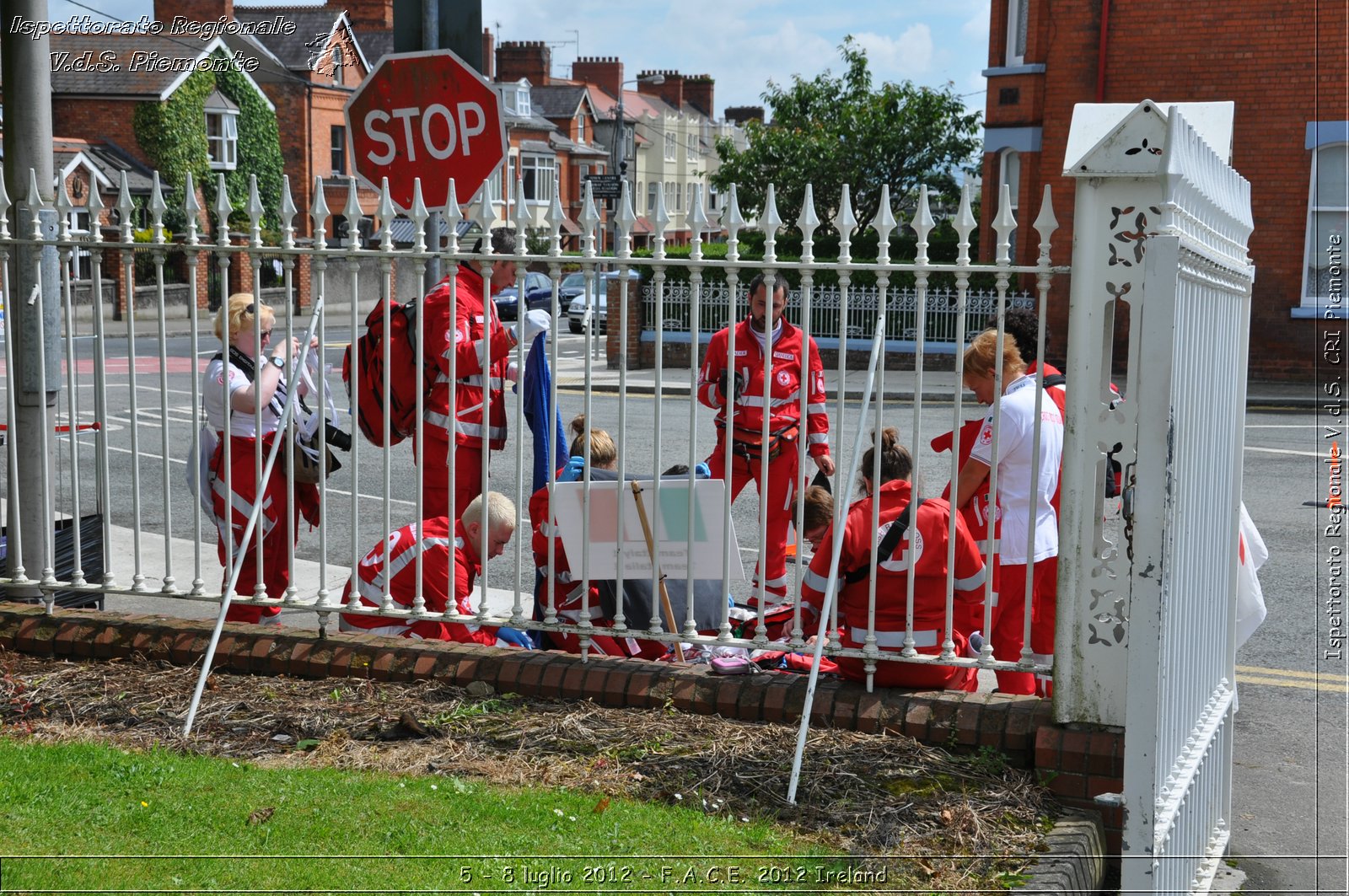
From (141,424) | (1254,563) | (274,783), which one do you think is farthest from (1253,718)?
(141,424)

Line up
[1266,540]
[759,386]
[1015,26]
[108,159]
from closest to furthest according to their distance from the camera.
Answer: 1. [759,386]
2. [1266,540]
3. [1015,26]
4. [108,159]

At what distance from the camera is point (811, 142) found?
3359 cm

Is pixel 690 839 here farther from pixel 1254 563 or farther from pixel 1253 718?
pixel 1253 718

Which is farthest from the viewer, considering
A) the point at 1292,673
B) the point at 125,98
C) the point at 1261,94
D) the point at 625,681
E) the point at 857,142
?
the point at 125,98

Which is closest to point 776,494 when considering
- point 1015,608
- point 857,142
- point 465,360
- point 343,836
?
point 1015,608

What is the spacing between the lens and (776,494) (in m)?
7.14

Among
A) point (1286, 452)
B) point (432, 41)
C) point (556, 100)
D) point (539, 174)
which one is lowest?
point (1286, 452)

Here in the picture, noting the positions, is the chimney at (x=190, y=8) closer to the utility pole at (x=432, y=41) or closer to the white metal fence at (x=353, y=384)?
the white metal fence at (x=353, y=384)

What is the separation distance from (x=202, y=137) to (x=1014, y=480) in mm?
43493

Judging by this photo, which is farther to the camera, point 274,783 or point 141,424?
point 141,424

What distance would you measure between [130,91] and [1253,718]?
4278cm

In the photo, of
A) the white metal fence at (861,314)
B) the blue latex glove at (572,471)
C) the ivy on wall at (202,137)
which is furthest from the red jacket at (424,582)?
the ivy on wall at (202,137)

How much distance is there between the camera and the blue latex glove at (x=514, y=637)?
18.5ft

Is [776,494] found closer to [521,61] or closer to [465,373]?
[465,373]
